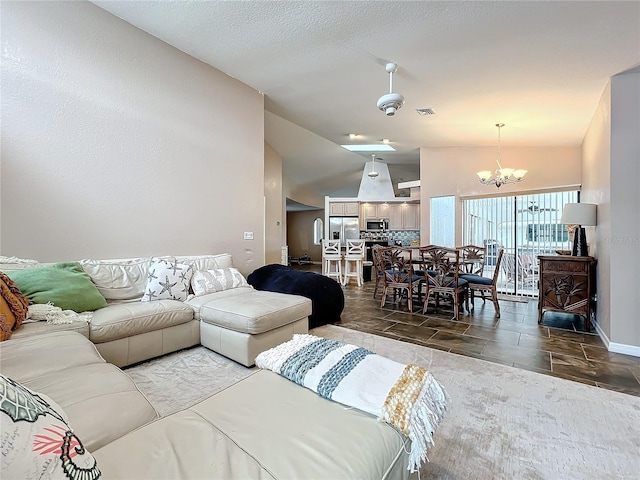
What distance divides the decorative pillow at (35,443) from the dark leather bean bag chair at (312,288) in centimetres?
281

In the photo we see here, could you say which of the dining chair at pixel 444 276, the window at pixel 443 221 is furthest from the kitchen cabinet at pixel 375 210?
the dining chair at pixel 444 276

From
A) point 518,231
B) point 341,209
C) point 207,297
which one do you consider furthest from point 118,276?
point 341,209

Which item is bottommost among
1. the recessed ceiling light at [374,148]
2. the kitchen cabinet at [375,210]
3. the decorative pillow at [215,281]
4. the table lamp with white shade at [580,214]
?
the decorative pillow at [215,281]

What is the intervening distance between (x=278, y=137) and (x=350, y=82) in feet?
12.3

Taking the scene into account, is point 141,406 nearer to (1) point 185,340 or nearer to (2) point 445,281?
(1) point 185,340

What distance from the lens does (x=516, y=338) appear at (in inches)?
123

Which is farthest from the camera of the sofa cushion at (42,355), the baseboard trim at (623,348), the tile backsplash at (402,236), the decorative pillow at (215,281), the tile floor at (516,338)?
the tile backsplash at (402,236)

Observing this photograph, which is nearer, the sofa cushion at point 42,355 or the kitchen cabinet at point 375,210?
the sofa cushion at point 42,355

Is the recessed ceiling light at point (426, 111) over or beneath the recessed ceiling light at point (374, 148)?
beneath

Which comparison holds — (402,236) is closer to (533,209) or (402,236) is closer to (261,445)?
(533,209)

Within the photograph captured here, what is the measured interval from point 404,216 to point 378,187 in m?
1.22

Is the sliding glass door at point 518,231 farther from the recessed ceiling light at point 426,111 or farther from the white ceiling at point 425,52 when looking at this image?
the recessed ceiling light at point 426,111

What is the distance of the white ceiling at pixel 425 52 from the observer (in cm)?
241

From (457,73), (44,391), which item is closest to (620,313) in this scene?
(457,73)
